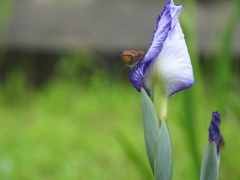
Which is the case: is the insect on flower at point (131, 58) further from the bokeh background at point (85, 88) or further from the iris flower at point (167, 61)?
the bokeh background at point (85, 88)

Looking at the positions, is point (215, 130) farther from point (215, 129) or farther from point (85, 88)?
point (85, 88)

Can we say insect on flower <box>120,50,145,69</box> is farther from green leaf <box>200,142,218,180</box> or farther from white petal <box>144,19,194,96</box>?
green leaf <box>200,142,218,180</box>

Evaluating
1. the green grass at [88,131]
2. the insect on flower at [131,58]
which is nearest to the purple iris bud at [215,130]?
the insect on flower at [131,58]

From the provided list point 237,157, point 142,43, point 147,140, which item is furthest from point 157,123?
point 142,43

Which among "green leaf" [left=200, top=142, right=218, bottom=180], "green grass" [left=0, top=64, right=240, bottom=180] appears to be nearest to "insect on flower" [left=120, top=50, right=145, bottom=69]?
"green leaf" [left=200, top=142, right=218, bottom=180]

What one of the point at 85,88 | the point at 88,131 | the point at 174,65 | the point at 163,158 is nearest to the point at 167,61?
the point at 174,65

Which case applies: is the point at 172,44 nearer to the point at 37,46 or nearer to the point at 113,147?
the point at 113,147

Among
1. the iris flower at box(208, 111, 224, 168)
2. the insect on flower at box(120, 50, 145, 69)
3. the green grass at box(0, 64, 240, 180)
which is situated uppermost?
the insect on flower at box(120, 50, 145, 69)
